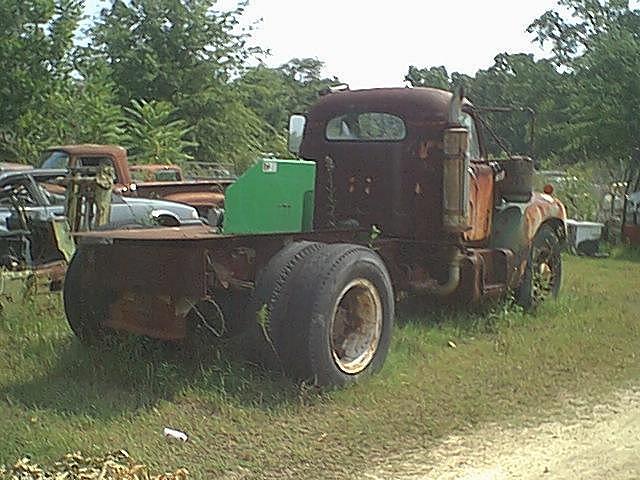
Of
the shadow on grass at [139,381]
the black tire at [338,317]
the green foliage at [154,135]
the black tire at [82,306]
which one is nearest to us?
the shadow on grass at [139,381]

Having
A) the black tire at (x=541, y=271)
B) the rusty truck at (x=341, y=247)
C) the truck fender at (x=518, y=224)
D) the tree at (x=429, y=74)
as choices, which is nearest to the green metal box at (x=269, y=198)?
the rusty truck at (x=341, y=247)

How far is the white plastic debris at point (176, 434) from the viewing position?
5.87 metres

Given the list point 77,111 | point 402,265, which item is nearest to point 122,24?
point 77,111

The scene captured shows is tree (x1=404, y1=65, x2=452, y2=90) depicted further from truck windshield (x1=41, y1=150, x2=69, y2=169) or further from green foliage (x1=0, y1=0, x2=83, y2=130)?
truck windshield (x1=41, y1=150, x2=69, y2=169)

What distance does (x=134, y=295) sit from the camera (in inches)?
277

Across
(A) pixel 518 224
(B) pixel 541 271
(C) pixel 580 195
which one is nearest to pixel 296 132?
(A) pixel 518 224

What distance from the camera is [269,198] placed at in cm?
739

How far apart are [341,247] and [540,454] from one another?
80.5 inches

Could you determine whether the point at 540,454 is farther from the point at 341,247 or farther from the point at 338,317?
the point at 341,247

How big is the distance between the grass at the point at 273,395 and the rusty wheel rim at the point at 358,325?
196 millimetres

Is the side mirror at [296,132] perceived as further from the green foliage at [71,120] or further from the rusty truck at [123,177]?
the green foliage at [71,120]

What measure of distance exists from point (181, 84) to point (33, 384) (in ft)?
71.1

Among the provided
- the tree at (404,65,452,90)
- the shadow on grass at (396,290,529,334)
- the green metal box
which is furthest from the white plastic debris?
the tree at (404,65,452,90)

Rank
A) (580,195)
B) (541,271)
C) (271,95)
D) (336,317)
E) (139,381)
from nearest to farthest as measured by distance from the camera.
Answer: (139,381)
(336,317)
(541,271)
(580,195)
(271,95)
